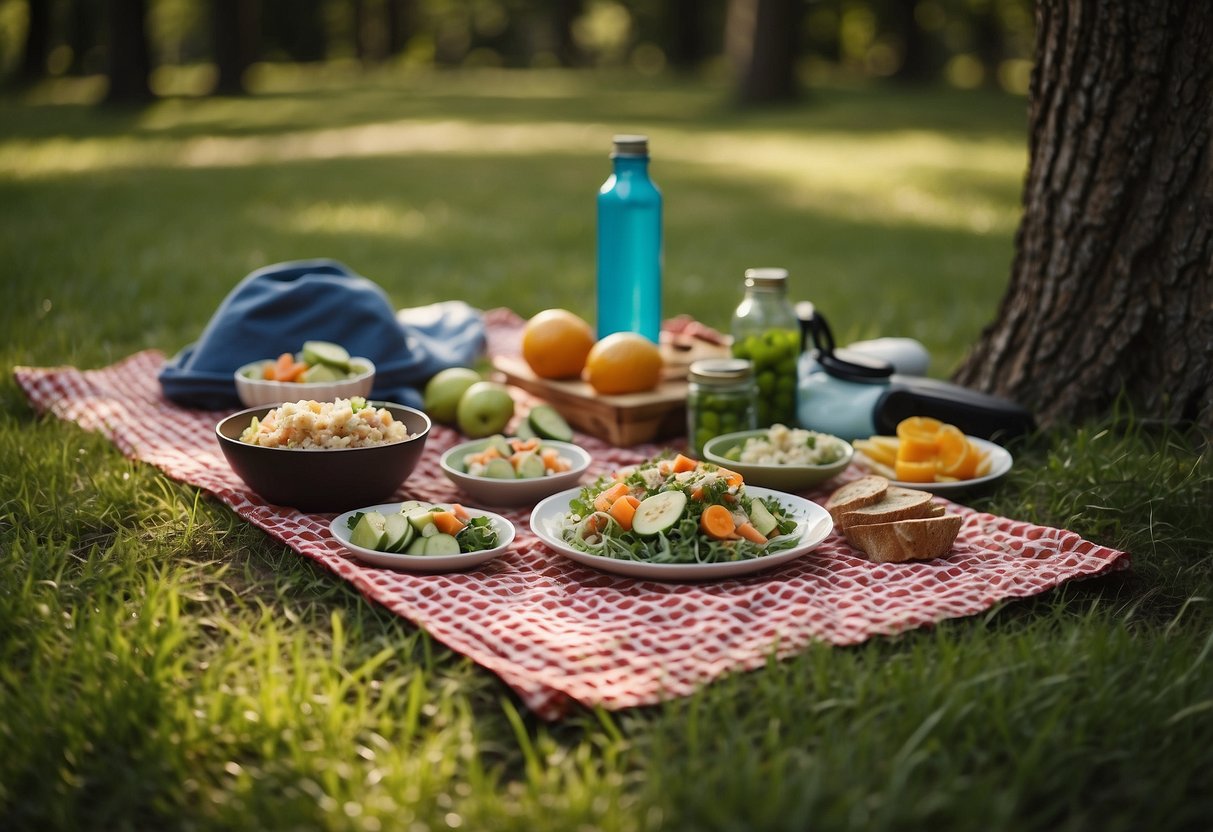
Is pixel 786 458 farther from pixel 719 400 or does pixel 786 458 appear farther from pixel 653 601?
pixel 653 601

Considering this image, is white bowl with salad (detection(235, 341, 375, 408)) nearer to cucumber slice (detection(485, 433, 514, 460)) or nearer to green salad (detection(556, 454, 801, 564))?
cucumber slice (detection(485, 433, 514, 460))

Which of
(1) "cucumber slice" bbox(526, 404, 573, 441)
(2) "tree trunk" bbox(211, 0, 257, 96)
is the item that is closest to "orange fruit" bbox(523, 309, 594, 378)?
(1) "cucumber slice" bbox(526, 404, 573, 441)

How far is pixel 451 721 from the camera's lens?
214 cm

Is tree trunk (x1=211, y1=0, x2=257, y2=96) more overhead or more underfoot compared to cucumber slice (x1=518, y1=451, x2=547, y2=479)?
more overhead

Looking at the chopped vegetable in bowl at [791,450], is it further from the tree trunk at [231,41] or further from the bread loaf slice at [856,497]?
the tree trunk at [231,41]

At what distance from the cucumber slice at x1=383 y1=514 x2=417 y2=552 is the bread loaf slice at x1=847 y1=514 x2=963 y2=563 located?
1179 millimetres

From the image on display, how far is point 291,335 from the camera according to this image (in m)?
4.28

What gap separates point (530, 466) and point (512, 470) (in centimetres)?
5

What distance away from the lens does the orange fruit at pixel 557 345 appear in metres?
4.16

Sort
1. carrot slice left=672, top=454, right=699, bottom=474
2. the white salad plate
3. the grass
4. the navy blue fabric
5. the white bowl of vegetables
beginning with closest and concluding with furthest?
the grass → the white salad plate → carrot slice left=672, top=454, right=699, bottom=474 → the white bowl of vegetables → the navy blue fabric

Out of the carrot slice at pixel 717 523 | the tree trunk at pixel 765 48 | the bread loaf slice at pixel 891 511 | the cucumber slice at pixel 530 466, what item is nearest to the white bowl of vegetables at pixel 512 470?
the cucumber slice at pixel 530 466

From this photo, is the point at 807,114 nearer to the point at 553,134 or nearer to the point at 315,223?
the point at 553,134

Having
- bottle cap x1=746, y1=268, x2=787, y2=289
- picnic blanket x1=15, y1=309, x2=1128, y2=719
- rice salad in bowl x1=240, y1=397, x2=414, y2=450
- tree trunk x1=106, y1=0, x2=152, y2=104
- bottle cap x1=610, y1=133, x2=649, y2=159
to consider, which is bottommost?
picnic blanket x1=15, y1=309, x2=1128, y2=719

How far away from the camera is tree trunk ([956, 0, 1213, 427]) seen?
355cm
